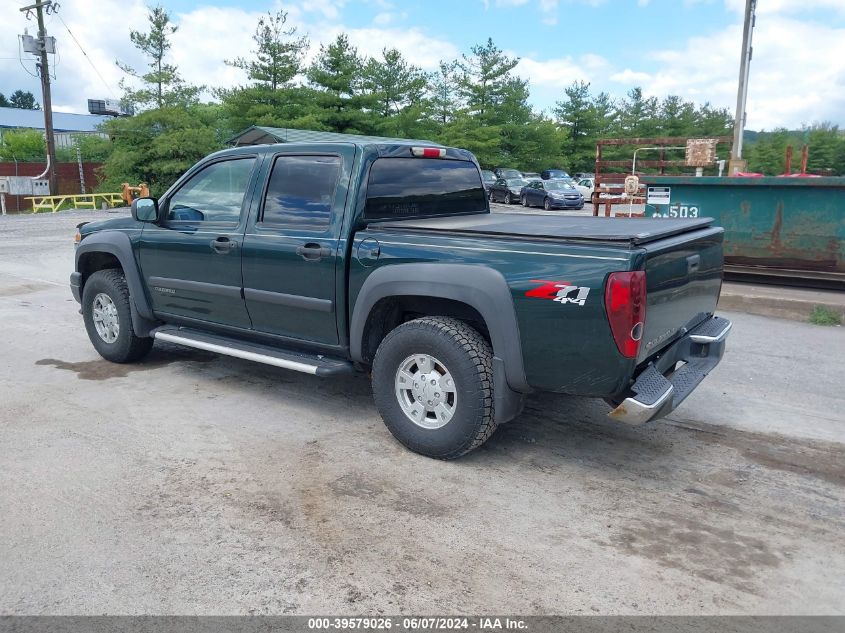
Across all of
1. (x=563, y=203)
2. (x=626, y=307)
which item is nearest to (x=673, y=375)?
A: (x=626, y=307)

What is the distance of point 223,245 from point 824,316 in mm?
6597

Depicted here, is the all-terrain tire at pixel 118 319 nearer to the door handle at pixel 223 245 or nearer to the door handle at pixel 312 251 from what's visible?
the door handle at pixel 223 245

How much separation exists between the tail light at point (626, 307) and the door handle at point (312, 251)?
73.6 inches

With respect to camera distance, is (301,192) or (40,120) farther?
(40,120)

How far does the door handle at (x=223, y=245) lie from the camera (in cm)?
508

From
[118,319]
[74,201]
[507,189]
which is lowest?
[74,201]

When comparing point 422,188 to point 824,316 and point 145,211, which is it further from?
point 824,316

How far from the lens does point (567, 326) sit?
3.64 m

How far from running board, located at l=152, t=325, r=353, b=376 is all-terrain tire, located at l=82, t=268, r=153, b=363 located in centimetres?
41

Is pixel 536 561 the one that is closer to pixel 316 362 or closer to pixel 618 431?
pixel 618 431

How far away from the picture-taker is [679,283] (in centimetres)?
401

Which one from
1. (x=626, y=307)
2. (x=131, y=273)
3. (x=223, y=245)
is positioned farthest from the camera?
(x=131, y=273)

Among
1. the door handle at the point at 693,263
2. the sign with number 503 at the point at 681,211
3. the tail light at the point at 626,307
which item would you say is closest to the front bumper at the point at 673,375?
the tail light at the point at 626,307

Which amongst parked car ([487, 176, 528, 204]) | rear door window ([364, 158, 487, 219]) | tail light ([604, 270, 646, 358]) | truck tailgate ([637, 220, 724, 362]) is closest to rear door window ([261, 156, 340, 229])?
rear door window ([364, 158, 487, 219])
